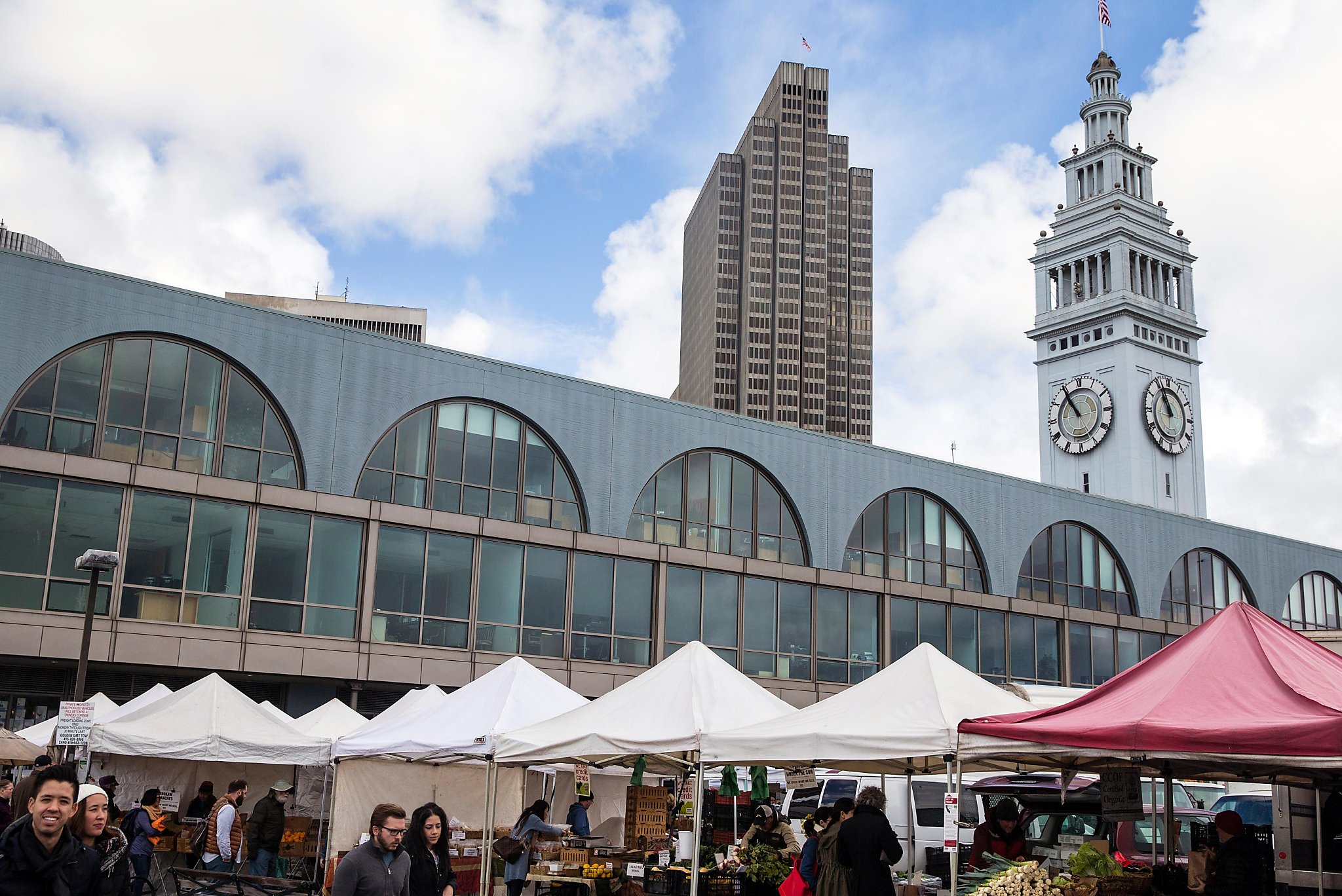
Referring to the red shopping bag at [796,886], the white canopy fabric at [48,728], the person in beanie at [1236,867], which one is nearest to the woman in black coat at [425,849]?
the red shopping bag at [796,886]

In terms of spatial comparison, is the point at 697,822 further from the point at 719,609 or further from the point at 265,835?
the point at 719,609

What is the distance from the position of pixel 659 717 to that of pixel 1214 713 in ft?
21.4

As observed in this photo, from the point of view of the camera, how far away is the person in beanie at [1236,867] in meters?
9.71

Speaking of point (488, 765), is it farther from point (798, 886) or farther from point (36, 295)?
point (36, 295)

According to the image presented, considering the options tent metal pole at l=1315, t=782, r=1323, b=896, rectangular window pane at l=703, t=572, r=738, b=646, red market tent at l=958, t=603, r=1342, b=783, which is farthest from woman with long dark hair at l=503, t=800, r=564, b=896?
rectangular window pane at l=703, t=572, r=738, b=646

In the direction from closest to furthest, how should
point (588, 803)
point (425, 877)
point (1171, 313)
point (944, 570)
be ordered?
point (425, 877), point (588, 803), point (944, 570), point (1171, 313)

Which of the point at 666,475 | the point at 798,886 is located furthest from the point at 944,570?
the point at 798,886

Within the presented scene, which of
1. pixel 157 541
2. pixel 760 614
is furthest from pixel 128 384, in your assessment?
pixel 760 614

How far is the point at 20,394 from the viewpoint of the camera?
2553 centimetres

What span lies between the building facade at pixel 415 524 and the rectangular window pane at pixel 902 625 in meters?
0.09

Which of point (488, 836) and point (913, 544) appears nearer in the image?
point (488, 836)

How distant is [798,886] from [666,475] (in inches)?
841

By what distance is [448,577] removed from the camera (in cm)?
2998

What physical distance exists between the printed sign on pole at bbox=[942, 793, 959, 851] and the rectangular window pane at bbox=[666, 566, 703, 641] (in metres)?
22.6
